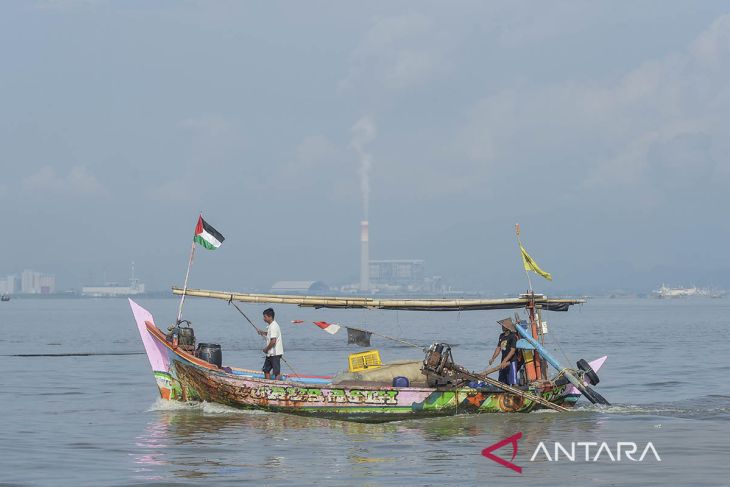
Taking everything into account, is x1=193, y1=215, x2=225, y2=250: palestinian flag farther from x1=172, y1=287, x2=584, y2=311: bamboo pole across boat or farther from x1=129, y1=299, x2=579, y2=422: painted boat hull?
x1=129, y1=299, x2=579, y2=422: painted boat hull

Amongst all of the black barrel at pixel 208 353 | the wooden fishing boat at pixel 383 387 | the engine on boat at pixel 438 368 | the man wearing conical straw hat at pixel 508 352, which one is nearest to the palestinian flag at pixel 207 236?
the wooden fishing boat at pixel 383 387

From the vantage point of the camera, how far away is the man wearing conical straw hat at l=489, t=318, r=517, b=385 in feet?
80.3

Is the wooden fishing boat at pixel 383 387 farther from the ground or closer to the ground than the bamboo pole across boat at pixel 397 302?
closer to the ground

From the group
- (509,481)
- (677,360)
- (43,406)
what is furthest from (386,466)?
(677,360)

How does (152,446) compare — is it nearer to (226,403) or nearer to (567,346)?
(226,403)

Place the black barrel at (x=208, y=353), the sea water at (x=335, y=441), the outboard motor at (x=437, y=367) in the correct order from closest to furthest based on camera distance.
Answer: the sea water at (x=335, y=441), the outboard motor at (x=437, y=367), the black barrel at (x=208, y=353)

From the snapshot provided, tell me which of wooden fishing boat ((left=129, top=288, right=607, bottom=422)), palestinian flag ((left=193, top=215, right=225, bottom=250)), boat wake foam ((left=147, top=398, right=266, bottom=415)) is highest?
palestinian flag ((left=193, top=215, right=225, bottom=250))

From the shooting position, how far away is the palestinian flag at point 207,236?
2623 centimetres

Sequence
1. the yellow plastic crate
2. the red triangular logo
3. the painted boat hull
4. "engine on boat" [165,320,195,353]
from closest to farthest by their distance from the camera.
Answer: the red triangular logo, the painted boat hull, the yellow plastic crate, "engine on boat" [165,320,195,353]

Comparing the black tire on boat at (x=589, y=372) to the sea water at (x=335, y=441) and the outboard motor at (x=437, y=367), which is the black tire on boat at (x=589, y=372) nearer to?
the sea water at (x=335, y=441)

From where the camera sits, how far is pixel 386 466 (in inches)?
725

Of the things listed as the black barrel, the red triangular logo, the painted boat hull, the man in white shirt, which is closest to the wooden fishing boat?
the painted boat hull

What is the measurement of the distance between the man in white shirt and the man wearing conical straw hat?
518 cm

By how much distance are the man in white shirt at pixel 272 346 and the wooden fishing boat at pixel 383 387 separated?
49 centimetres
